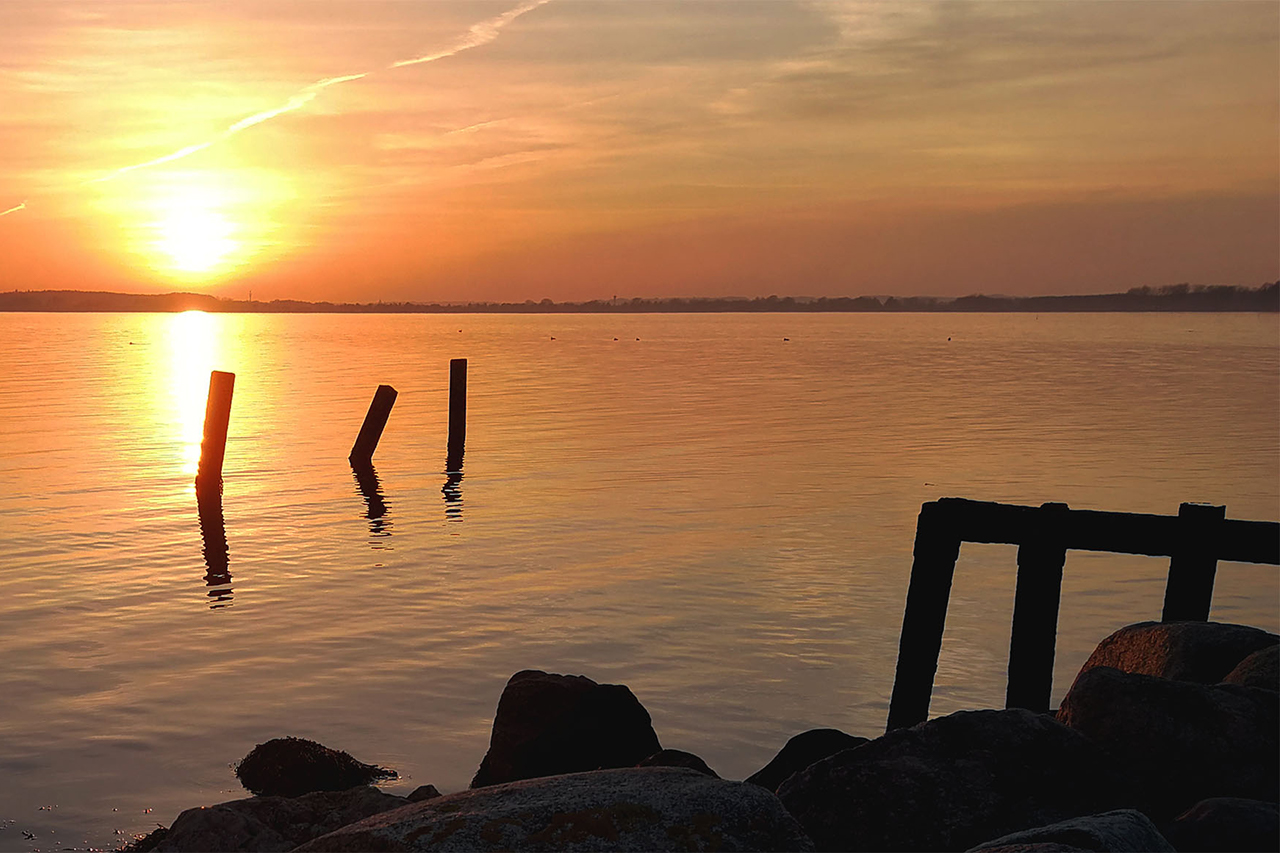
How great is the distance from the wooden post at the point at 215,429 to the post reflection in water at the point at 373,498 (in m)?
3.11

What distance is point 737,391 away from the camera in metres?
59.7

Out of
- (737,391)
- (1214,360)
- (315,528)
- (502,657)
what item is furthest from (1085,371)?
(502,657)

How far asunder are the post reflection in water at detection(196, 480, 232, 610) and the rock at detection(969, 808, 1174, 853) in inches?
538

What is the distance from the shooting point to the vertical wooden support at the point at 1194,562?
32.2 feet

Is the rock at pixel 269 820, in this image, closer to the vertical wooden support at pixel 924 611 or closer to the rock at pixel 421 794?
the rock at pixel 421 794

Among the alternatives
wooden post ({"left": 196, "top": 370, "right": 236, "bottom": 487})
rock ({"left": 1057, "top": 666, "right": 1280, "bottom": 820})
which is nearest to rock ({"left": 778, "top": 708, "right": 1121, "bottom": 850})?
rock ({"left": 1057, "top": 666, "right": 1280, "bottom": 820})

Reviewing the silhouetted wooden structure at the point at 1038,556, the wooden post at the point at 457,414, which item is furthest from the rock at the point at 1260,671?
the wooden post at the point at 457,414

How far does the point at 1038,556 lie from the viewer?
1009cm

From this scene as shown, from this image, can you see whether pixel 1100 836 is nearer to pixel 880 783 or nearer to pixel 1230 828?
pixel 1230 828

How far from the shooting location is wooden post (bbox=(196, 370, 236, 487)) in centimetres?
2684

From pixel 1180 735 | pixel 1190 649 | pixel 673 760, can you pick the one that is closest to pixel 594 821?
pixel 673 760

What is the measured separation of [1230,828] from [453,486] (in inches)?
918

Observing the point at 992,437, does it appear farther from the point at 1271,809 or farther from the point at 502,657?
the point at 1271,809

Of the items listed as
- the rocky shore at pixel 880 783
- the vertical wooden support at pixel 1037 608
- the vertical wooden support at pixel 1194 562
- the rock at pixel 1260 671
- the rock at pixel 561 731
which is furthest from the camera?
the vertical wooden support at pixel 1037 608
